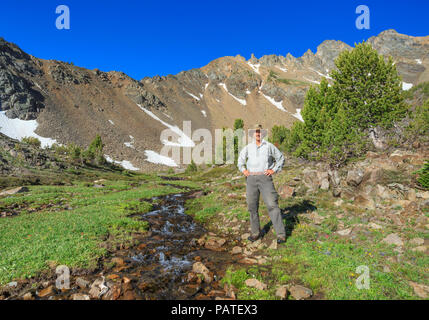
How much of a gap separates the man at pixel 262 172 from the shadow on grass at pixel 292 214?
4.56 ft

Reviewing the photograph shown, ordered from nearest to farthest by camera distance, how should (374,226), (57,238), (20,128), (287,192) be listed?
(374,226)
(57,238)
(287,192)
(20,128)

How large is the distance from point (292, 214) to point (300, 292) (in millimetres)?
6157

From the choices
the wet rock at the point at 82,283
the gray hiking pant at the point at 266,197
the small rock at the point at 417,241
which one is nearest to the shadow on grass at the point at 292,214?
the gray hiking pant at the point at 266,197

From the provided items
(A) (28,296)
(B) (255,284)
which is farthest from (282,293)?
(A) (28,296)

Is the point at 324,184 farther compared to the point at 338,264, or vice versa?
the point at 324,184

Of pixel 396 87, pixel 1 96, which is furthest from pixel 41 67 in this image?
pixel 396 87

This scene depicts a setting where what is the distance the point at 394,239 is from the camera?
7723 mm

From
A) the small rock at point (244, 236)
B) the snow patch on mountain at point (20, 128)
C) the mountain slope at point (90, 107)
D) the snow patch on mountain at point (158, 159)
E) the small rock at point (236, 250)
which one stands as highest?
the mountain slope at point (90, 107)

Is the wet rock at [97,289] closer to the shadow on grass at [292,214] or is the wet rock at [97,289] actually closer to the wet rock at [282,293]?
the wet rock at [282,293]

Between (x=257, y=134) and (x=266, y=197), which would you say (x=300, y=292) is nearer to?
(x=266, y=197)

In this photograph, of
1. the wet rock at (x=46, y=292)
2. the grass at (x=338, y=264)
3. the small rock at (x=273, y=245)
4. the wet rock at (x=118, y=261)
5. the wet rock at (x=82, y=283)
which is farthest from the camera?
the small rock at (x=273, y=245)

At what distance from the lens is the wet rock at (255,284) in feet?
19.1

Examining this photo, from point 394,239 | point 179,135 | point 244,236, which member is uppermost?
point 179,135
